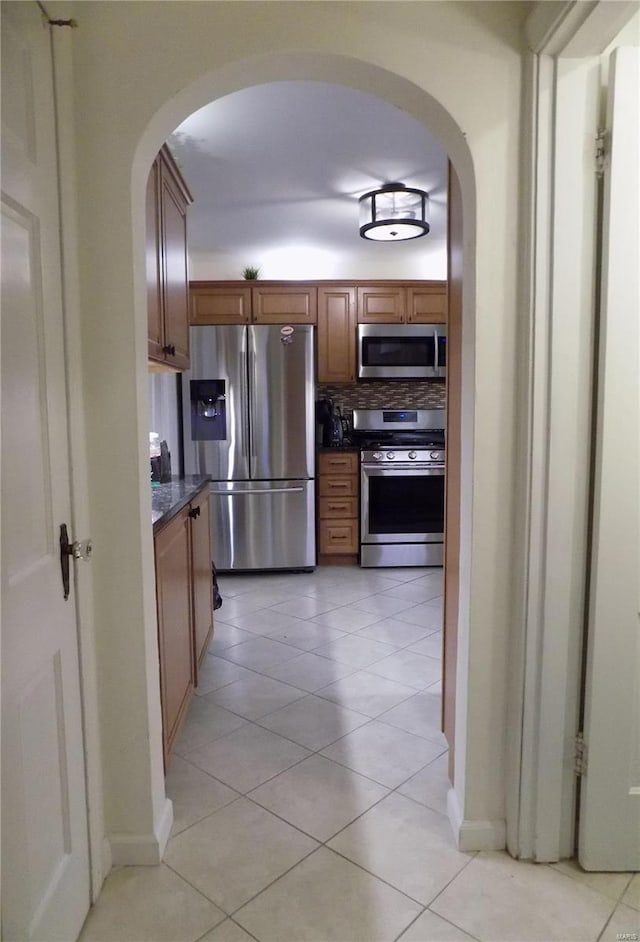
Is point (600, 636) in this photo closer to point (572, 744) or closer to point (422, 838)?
point (572, 744)

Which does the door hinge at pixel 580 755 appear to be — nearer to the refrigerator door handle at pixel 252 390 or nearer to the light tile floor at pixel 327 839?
the light tile floor at pixel 327 839

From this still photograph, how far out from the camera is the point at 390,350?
449 centimetres

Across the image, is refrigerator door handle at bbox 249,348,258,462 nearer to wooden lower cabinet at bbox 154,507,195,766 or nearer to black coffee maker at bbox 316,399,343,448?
black coffee maker at bbox 316,399,343,448

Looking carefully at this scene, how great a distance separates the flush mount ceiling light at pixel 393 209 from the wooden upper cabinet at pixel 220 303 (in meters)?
1.22

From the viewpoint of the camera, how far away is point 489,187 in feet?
4.79

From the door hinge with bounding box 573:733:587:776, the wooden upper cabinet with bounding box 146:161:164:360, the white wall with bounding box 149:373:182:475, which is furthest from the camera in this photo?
the white wall with bounding box 149:373:182:475

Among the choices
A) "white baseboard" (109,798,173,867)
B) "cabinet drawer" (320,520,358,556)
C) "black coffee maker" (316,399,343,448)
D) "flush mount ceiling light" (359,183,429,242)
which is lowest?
"white baseboard" (109,798,173,867)

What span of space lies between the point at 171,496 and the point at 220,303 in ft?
8.17

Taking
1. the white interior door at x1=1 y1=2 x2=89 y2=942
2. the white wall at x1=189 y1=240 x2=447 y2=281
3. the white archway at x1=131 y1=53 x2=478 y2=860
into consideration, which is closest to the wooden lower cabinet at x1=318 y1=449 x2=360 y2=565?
the white wall at x1=189 y1=240 x2=447 y2=281

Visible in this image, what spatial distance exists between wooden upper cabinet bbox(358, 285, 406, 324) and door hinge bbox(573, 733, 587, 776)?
11.5 feet

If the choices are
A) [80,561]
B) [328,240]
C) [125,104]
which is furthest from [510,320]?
[328,240]

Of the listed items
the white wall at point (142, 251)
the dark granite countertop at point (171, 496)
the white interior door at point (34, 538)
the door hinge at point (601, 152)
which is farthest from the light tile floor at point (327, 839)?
the door hinge at point (601, 152)

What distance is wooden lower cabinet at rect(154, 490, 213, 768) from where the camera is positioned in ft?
6.17

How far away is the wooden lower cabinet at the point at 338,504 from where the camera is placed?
4.48 metres
